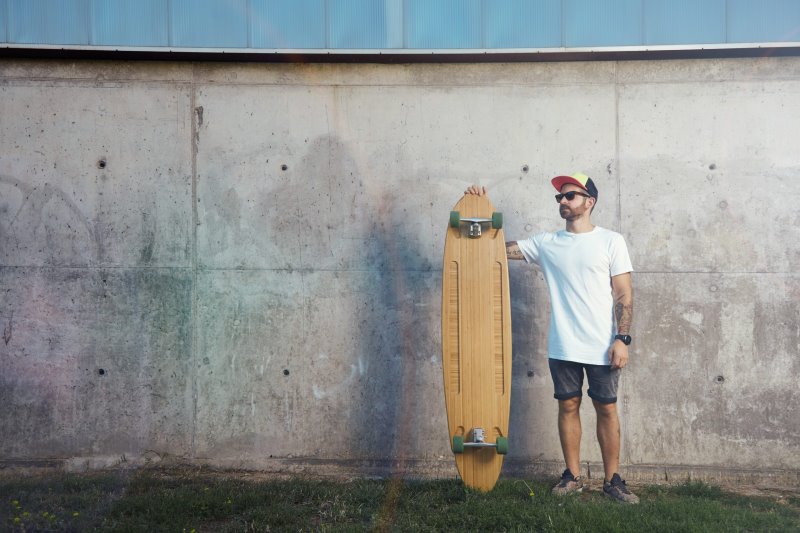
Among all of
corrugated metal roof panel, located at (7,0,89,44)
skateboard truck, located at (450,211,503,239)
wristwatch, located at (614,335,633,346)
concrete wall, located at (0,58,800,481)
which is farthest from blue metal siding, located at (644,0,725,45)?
corrugated metal roof panel, located at (7,0,89,44)

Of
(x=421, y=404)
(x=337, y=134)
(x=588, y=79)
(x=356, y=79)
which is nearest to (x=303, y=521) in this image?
(x=421, y=404)

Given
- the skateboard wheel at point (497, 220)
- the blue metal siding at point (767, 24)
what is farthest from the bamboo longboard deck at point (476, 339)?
the blue metal siding at point (767, 24)

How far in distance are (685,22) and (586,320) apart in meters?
2.22

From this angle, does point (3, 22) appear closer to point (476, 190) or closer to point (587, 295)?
point (476, 190)

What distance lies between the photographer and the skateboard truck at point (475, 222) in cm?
461

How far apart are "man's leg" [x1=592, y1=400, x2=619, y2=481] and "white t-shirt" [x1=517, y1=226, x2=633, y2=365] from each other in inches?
11.5

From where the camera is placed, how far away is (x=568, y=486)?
176 inches

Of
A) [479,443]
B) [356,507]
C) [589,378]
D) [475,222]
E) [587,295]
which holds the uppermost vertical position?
[475,222]

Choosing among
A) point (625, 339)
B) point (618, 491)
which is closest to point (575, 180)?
point (625, 339)

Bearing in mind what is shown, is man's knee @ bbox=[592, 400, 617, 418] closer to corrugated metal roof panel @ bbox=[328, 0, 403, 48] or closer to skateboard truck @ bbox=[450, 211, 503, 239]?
skateboard truck @ bbox=[450, 211, 503, 239]

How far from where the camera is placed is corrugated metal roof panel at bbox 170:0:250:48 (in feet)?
17.1

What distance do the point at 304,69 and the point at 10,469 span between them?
333cm

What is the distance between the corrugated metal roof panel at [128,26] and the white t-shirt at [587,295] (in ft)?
9.98

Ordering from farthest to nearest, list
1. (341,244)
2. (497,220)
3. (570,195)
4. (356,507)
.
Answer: (341,244) < (497,220) < (570,195) < (356,507)
